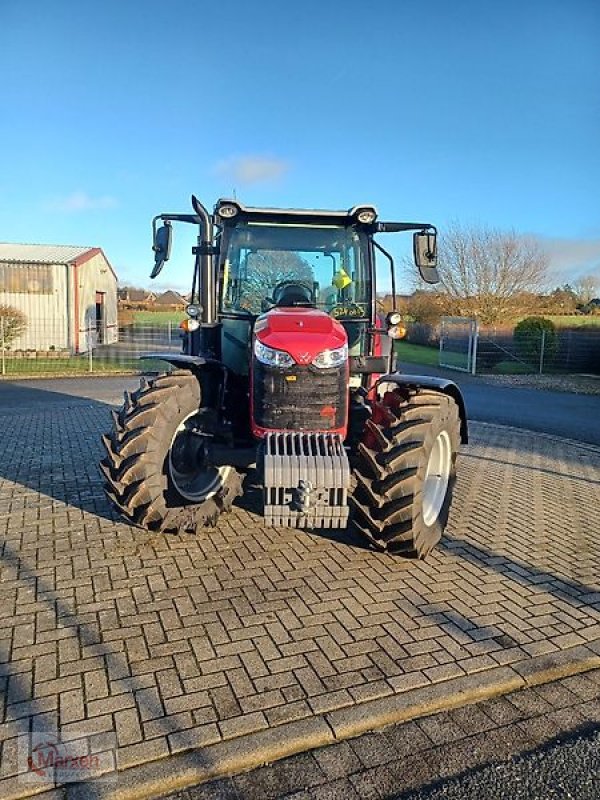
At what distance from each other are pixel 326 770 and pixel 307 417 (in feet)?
7.77

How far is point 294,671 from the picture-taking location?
2.95 metres

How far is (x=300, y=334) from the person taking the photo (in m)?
4.27

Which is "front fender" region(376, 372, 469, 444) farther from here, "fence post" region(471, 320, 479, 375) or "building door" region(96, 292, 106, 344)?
"building door" region(96, 292, 106, 344)

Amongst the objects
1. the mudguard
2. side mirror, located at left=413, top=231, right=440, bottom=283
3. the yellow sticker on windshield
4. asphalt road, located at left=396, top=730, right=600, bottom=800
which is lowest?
asphalt road, located at left=396, top=730, right=600, bottom=800

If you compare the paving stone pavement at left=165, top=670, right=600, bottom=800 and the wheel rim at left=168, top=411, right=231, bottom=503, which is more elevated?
the wheel rim at left=168, top=411, right=231, bottom=503

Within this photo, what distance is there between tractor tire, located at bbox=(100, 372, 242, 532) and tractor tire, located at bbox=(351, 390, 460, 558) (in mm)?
1301

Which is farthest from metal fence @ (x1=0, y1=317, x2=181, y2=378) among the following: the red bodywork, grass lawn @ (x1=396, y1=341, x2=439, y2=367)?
the red bodywork

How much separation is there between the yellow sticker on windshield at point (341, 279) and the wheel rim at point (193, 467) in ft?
5.69

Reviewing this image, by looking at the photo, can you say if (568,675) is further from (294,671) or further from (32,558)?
(32,558)

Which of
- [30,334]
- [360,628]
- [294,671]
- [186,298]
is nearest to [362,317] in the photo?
[186,298]

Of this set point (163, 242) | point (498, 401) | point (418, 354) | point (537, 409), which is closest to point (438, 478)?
→ point (163, 242)

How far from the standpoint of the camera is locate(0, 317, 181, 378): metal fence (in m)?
18.9

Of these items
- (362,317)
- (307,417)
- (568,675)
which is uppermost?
(362,317)

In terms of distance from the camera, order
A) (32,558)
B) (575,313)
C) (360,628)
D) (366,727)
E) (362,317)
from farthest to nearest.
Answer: (575,313) < (362,317) < (32,558) < (360,628) < (366,727)
